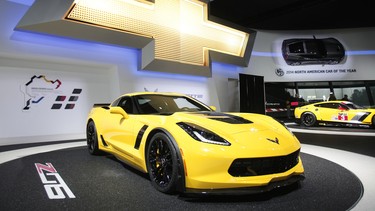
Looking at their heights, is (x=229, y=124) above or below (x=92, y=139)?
above

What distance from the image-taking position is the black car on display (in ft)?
44.1

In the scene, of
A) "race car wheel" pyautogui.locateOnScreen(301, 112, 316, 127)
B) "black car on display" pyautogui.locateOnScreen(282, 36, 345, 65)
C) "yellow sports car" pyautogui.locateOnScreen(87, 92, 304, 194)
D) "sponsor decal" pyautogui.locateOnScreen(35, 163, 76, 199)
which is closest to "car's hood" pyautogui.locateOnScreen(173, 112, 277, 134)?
"yellow sports car" pyautogui.locateOnScreen(87, 92, 304, 194)

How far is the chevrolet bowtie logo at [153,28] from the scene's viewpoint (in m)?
6.18

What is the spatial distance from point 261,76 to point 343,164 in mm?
9699

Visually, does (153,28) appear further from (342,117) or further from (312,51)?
(312,51)

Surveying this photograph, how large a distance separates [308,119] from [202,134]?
8.59 m

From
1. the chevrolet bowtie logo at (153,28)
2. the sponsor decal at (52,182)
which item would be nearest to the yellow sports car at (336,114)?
the chevrolet bowtie logo at (153,28)

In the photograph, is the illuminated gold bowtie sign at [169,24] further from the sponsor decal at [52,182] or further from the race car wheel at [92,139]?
the sponsor decal at [52,182]

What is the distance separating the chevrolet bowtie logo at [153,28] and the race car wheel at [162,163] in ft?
16.4

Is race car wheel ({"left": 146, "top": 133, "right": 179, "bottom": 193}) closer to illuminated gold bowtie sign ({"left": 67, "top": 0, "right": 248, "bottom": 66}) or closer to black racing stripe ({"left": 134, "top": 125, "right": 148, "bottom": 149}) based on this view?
black racing stripe ({"left": 134, "top": 125, "right": 148, "bottom": 149})

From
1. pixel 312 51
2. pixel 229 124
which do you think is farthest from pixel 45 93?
pixel 312 51

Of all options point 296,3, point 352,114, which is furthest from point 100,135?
point 296,3

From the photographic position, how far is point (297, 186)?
261 centimetres

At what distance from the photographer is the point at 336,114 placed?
898cm
